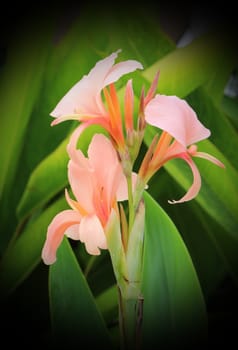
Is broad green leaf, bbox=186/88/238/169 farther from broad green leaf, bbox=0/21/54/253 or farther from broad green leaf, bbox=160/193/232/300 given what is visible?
broad green leaf, bbox=0/21/54/253

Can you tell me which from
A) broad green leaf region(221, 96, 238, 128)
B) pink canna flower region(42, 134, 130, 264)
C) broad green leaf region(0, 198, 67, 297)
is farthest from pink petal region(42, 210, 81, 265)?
broad green leaf region(221, 96, 238, 128)

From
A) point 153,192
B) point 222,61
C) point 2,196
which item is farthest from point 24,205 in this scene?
point 222,61

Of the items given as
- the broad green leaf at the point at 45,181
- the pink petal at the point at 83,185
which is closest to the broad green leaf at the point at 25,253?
the broad green leaf at the point at 45,181

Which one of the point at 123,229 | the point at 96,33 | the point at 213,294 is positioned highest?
the point at 96,33

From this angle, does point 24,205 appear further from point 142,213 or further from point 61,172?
point 142,213

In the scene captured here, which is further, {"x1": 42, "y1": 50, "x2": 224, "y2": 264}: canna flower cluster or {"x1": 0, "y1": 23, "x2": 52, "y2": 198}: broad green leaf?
{"x1": 0, "y1": 23, "x2": 52, "y2": 198}: broad green leaf

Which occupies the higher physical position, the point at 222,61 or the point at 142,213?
the point at 222,61

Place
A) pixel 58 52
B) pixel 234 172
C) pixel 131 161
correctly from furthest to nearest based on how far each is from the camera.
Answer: pixel 58 52
pixel 234 172
pixel 131 161
